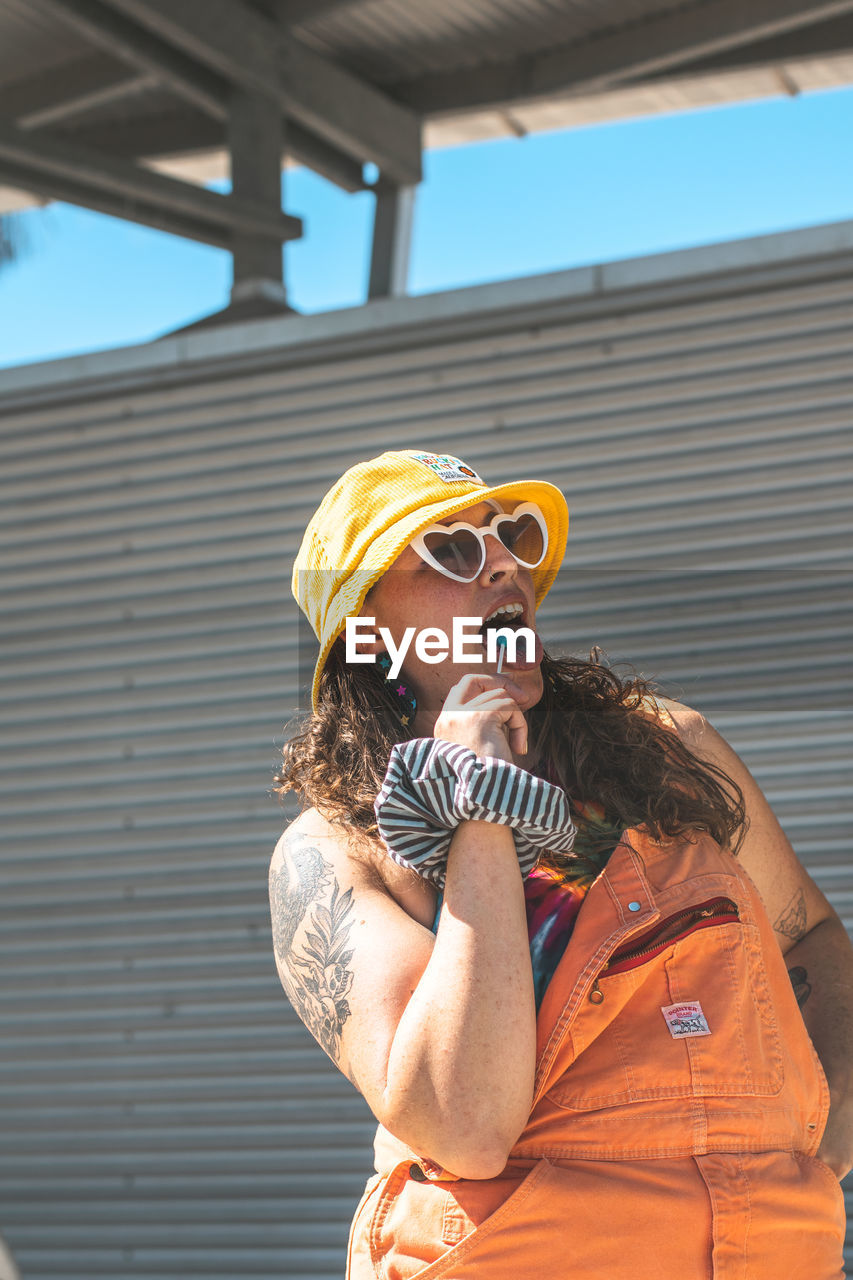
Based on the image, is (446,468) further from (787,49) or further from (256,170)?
(787,49)

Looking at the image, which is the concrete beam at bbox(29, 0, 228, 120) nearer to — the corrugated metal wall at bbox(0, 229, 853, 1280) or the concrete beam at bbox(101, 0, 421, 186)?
the concrete beam at bbox(101, 0, 421, 186)

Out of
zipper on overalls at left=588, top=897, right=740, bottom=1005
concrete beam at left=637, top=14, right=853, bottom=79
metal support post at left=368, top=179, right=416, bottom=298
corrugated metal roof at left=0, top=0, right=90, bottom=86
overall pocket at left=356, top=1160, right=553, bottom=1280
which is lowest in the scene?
overall pocket at left=356, top=1160, right=553, bottom=1280

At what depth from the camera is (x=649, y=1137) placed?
163 centimetres

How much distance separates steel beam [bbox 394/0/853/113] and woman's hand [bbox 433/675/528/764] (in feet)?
13.6

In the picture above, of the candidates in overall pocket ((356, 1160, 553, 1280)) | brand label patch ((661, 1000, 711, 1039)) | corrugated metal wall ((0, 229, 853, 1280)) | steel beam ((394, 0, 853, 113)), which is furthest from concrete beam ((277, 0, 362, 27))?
overall pocket ((356, 1160, 553, 1280))

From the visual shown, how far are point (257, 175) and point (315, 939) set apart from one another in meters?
4.38

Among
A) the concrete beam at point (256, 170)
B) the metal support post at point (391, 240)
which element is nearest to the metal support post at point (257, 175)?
the concrete beam at point (256, 170)

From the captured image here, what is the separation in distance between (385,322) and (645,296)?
101 cm

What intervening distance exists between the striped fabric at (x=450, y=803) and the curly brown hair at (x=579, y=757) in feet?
0.71

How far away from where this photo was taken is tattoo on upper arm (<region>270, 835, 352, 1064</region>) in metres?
1.71

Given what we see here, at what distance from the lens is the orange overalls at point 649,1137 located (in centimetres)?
158

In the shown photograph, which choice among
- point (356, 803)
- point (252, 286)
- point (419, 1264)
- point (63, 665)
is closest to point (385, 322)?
point (252, 286)

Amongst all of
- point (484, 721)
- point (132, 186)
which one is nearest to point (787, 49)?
point (132, 186)

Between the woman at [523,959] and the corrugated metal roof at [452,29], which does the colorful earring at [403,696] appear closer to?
the woman at [523,959]
